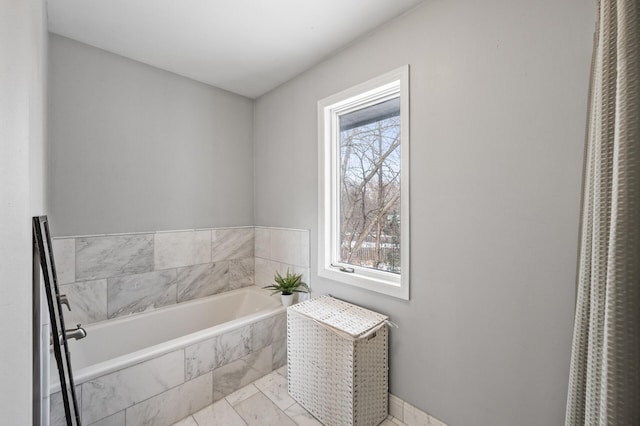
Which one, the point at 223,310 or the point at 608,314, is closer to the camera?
the point at 608,314

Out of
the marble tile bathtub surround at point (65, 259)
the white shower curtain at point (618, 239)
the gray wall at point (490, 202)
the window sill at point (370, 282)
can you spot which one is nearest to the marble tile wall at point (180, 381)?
the window sill at point (370, 282)

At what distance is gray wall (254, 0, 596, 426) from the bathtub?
104cm

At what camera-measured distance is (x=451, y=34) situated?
146 centimetres

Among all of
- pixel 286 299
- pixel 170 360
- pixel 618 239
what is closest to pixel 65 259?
pixel 170 360

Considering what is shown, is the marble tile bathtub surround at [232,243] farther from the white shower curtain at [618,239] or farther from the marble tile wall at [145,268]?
the white shower curtain at [618,239]

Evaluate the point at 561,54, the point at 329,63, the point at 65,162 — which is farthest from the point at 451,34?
the point at 65,162

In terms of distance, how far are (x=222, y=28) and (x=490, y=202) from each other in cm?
200

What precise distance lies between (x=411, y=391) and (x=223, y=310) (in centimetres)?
180

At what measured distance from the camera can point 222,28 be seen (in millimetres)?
1809

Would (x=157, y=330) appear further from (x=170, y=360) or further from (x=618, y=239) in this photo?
(x=618, y=239)

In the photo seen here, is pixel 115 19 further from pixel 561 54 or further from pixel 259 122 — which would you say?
pixel 561 54

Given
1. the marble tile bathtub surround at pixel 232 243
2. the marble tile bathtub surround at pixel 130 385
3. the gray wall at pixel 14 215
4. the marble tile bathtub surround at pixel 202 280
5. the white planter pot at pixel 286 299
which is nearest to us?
the gray wall at pixel 14 215

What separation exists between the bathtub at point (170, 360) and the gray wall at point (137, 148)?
80 cm

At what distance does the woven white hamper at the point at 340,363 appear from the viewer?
1.51 metres
